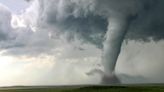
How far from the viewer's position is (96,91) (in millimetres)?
101125

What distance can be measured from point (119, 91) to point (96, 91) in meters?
7.99

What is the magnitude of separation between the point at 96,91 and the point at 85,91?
461cm

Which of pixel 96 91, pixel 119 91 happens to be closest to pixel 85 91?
pixel 96 91

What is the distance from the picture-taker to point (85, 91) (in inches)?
4085

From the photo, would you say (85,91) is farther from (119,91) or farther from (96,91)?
(119,91)

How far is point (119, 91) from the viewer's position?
3893 inches

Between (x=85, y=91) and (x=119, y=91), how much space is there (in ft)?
40.8
